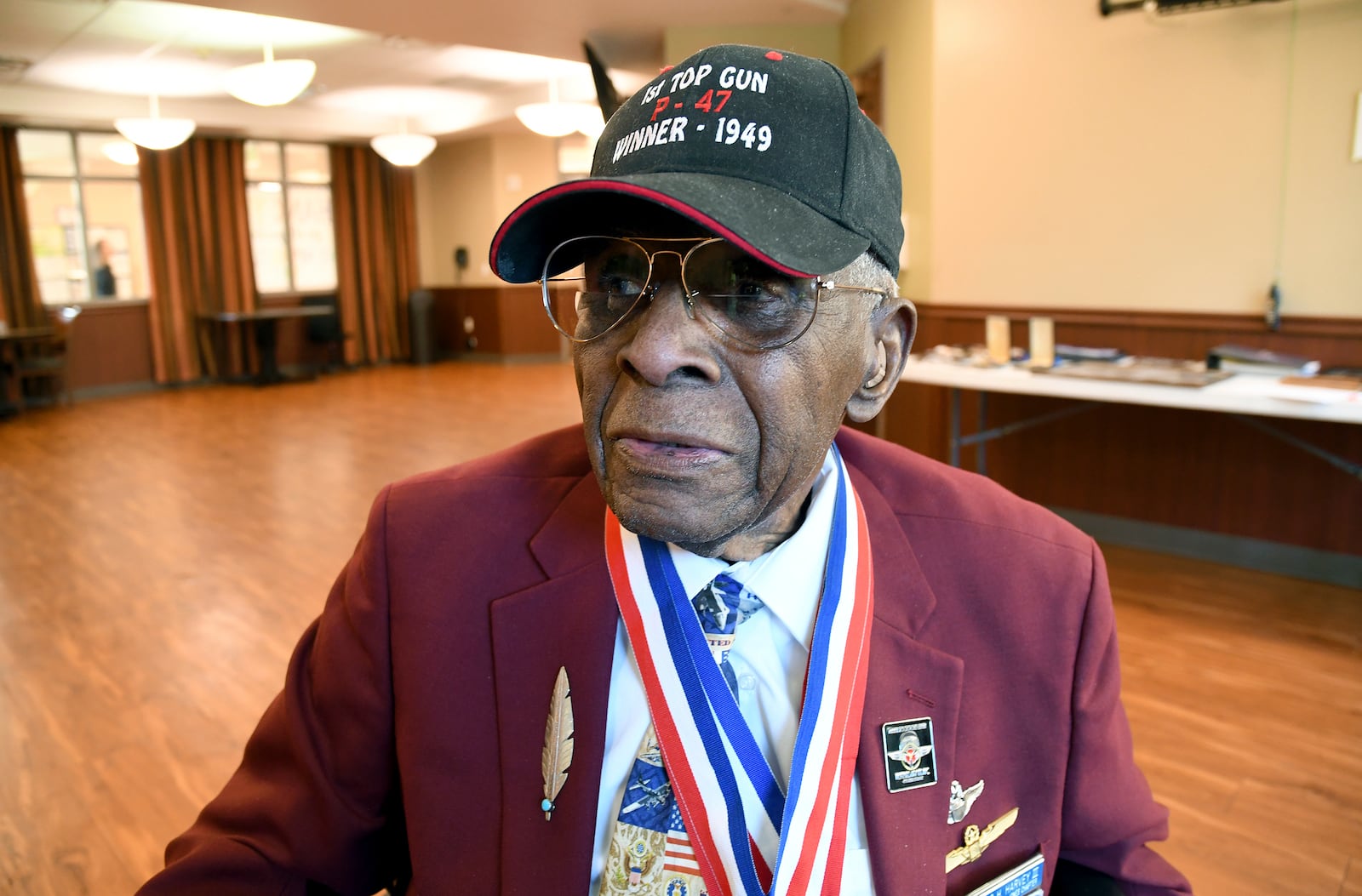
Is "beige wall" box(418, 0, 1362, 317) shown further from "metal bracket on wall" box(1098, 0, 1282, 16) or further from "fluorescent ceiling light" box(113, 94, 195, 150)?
"fluorescent ceiling light" box(113, 94, 195, 150)

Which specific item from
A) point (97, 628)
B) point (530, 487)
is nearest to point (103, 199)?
point (97, 628)

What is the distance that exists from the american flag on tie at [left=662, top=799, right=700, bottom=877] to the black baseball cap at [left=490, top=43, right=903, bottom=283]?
508 mm

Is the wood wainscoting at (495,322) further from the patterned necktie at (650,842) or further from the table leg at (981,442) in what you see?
the patterned necktie at (650,842)

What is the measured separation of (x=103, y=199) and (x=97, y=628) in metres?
8.28

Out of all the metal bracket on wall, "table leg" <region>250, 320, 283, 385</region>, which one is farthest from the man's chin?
"table leg" <region>250, 320, 283, 385</region>

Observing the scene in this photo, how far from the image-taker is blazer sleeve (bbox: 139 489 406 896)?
0.92 meters

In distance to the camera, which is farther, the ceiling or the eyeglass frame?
the ceiling

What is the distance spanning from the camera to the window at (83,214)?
9.73 meters

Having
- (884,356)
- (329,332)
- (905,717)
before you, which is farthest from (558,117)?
(905,717)


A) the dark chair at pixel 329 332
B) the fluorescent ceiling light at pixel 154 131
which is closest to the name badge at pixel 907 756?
the fluorescent ceiling light at pixel 154 131

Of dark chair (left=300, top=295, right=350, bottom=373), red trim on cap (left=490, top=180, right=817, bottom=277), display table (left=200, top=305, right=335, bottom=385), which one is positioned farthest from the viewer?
dark chair (left=300, top=295, right=350, bottom=373)

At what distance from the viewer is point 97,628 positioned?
12.3 ft

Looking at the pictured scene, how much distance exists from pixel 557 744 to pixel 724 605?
21cm

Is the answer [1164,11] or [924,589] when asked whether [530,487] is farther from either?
[1164,11]
